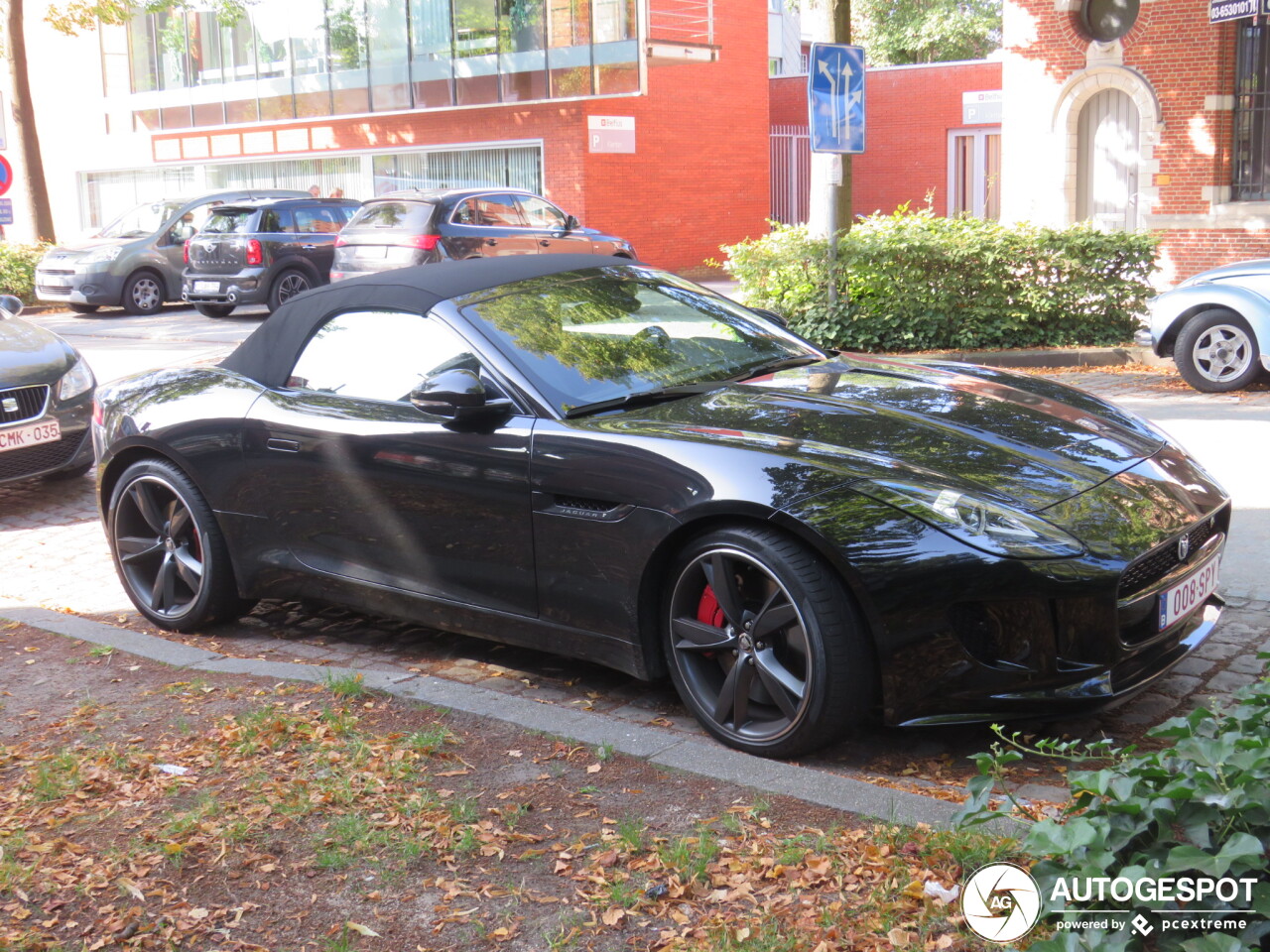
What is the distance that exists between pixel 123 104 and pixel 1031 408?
36729mm

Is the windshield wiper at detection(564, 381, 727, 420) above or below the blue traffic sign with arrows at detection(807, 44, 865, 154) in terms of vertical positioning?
below

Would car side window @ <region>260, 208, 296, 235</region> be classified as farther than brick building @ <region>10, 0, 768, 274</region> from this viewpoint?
No

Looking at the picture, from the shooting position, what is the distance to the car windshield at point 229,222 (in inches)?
806

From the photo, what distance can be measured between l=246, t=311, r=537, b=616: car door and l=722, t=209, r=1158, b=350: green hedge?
28.2 feet

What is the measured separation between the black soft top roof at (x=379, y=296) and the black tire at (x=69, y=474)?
152 inches

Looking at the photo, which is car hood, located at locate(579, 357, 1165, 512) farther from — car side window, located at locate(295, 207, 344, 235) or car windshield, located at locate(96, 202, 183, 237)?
car windshield, located at locate(96, 202, 183, 237)

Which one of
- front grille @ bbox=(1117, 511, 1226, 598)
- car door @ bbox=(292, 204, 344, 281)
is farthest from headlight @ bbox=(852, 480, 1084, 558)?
car door @ bbox=(292, 204, 344, 281)

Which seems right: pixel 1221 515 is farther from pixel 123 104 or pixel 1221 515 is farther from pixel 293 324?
pixel 123 104

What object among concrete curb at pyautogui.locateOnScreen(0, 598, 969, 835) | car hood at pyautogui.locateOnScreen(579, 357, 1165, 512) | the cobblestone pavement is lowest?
the cobblestone pavement

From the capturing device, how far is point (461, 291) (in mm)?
5059

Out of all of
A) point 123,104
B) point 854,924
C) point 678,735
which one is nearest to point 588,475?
point 678,735

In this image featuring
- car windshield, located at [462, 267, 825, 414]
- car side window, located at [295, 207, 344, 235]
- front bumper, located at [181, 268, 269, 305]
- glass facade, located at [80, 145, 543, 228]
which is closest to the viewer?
car windshield, located at [462, 267, 825, 414]

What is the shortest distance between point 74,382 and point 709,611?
632 cm

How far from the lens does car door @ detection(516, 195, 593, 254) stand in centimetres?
1984
